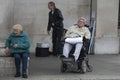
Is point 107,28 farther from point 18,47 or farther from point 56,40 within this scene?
point 18,47

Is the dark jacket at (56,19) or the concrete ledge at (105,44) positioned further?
the concrete ledge at (105,44)

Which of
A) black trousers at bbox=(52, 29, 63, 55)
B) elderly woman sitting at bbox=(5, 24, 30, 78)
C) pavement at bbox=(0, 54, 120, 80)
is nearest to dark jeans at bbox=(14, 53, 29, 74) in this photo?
elderly woman sitting at bbox=(5, 24, 30, 78)

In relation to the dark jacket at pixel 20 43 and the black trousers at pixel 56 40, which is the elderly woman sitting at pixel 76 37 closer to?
the dark jacket at pixel 20 43

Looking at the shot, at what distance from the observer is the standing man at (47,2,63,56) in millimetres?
14422

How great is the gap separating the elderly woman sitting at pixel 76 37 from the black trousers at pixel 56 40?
10.4 feet

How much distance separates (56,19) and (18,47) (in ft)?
14.8

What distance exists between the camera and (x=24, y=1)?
15.4 metres

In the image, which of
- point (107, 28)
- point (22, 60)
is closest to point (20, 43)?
point (22, 60)

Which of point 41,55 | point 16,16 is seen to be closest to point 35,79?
point 41,55

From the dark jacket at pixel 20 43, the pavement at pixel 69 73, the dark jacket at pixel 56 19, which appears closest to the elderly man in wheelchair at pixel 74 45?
the pavement at pixel 69 73

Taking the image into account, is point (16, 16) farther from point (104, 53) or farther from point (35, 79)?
point (35, 79)

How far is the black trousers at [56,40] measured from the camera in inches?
572

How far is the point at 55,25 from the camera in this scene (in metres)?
14.6

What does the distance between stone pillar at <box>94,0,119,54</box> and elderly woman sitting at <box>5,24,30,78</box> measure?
5371 mm
